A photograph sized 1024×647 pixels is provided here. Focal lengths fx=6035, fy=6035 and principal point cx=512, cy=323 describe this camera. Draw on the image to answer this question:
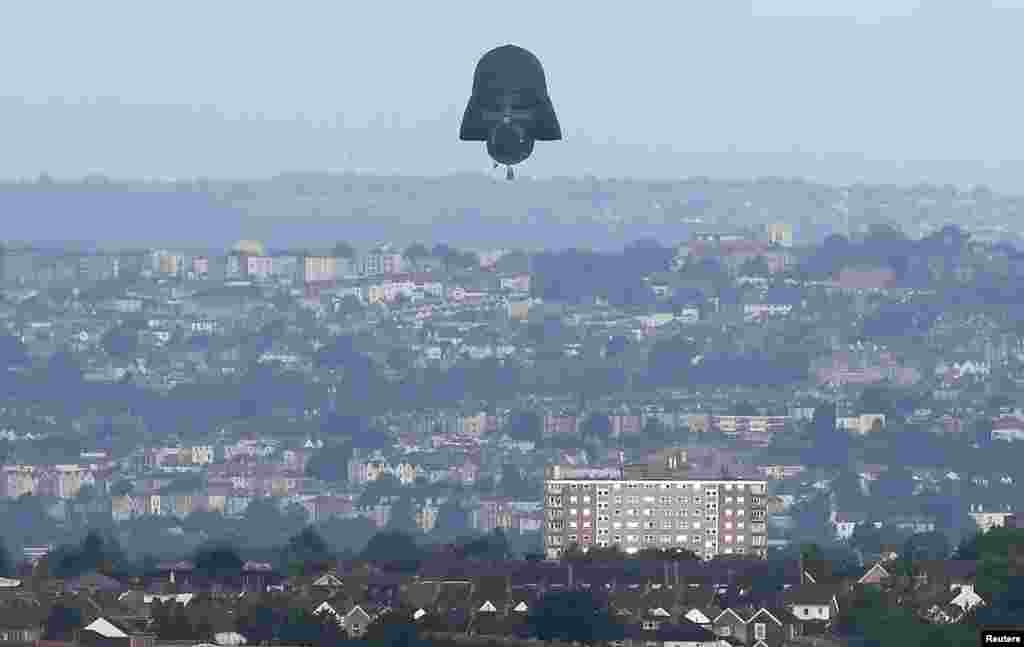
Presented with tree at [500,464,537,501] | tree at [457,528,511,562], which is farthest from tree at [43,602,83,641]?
tree at [500,464,537,501]

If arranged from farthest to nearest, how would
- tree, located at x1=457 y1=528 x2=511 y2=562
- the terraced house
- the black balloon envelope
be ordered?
the terraced house
tree, located at x1=457 y1=528 x2=511 y2=562
the black balloon envelope

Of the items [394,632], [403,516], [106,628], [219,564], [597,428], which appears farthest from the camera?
[597,428]

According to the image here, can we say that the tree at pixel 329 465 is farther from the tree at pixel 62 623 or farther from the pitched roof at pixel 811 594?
the tree at pixel 62 623

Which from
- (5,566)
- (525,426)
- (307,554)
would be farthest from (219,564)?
(525,426)

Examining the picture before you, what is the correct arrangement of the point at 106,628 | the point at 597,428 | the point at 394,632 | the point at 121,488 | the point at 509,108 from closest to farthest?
the point at 509,108 → the point at 394,632 → the point at 106,628 → the point at 121,488 → the point at 597,428

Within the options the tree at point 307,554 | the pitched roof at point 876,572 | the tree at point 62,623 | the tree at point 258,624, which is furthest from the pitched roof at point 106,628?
the tree at point 307,554

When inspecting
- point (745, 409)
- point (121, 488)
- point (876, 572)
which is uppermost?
point (876, 572)

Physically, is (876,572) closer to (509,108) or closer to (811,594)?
(811,594)

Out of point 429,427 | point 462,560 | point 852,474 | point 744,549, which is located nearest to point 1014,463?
point 852,474

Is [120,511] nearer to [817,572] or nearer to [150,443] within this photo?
[150,443]

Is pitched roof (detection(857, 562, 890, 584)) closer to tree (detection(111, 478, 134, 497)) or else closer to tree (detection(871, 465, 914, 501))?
tree (detection(871, 465, 914, 501))
